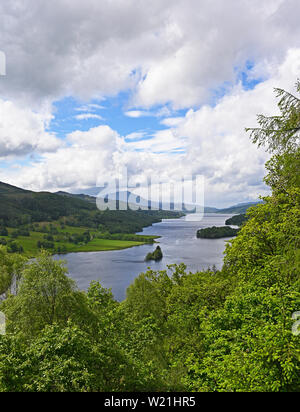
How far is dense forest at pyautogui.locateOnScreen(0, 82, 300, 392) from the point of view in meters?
6.91

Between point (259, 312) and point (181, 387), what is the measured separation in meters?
4.51

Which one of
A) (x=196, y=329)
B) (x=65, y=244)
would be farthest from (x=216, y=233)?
(x=196, y=329)

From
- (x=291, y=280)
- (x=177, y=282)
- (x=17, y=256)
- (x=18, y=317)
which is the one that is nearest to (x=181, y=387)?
(x=291, y=280)

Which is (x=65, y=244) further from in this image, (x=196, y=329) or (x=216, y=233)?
(x=196, y=329)

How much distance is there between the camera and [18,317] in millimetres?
13719

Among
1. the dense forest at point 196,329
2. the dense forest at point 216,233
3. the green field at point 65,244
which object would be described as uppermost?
the dense forest at point 196,329

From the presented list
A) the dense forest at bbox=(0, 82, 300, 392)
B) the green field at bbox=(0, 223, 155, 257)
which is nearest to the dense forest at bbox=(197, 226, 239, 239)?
the green field at bbox=(0, 223, 155, 257)

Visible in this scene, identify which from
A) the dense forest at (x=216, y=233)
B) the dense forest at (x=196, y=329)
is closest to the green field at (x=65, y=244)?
the dense forest at (x=216, y=233)

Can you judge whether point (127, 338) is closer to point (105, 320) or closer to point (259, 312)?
point (105, 320)

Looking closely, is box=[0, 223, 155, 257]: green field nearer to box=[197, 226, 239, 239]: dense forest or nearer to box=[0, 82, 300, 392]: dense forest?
box=[197, 226, 239, 239]: dense forest

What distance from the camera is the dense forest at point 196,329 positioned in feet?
22.7

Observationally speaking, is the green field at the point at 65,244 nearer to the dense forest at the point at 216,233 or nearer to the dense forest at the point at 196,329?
the dense forest at the point at 216,233
